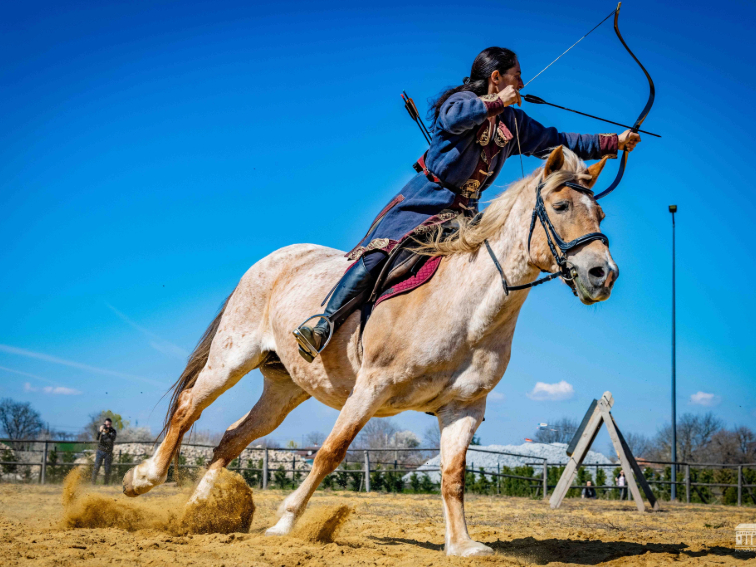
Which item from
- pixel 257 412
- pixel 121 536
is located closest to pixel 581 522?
pixel 257 412

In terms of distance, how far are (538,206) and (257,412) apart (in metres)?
3.51

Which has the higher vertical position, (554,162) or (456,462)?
(554,162)

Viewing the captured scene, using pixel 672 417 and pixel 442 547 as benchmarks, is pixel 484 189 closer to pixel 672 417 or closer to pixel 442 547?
pixel 442 547

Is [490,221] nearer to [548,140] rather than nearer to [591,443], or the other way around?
[548,140]

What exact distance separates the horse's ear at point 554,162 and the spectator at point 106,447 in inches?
543

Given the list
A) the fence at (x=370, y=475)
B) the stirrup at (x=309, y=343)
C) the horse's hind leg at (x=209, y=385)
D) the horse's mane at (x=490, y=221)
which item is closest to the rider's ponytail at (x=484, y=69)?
the horse's mane at (x=490, y=221)

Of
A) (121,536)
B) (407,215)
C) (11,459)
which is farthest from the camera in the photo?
(11,459)

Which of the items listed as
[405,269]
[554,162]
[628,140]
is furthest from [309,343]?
[628,140]

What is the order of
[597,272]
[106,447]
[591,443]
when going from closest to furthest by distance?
1. [597,272]
2. [591,443]
3. [106,447]

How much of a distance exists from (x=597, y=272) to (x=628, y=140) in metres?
1.99

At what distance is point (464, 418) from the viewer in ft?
14.4

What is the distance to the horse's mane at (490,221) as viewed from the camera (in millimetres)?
4113

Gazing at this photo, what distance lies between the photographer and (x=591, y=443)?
505 inches

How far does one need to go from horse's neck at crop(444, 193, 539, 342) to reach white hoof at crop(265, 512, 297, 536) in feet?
6.08
